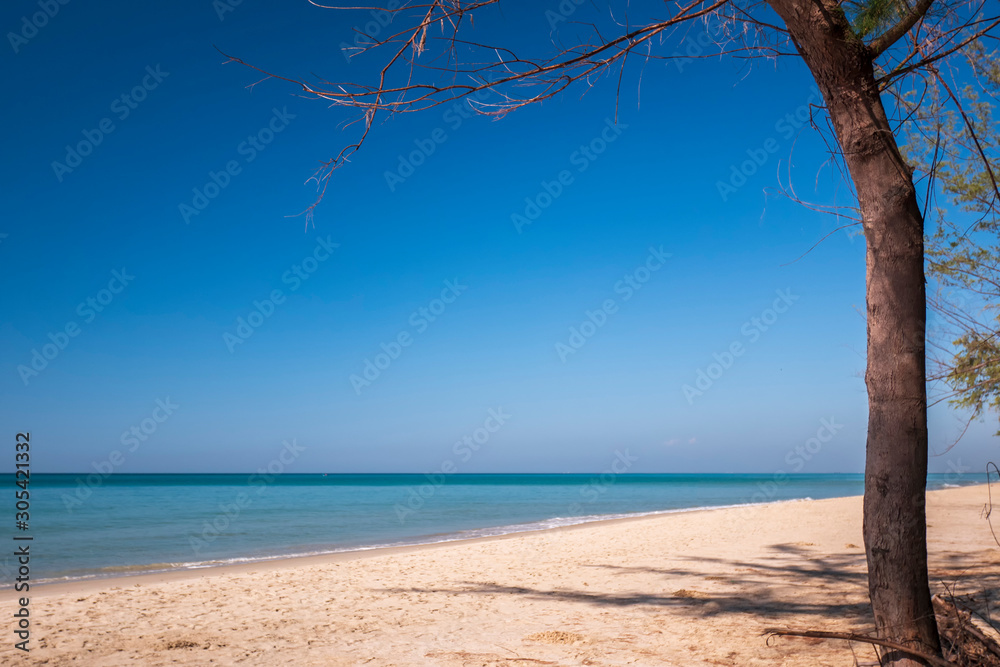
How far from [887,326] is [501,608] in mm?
4822

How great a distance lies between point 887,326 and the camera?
262 cm

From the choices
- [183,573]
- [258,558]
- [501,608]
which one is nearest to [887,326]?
[501,608]

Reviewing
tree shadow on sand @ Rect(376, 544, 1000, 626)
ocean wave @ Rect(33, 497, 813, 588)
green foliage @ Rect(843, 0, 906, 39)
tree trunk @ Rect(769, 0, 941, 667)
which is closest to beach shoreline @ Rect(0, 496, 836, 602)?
ocean wave @ Rect(33, 497, 813, 588)

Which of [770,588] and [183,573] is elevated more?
[770,588]

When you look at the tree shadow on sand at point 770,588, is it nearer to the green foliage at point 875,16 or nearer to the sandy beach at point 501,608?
the sandy beach at point 501,608

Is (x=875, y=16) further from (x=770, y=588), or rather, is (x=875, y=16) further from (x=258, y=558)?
(x=258, y=558)

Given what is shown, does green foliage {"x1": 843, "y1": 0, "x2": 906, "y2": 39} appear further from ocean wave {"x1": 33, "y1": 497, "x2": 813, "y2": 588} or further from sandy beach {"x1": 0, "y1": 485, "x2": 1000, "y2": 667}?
ocean wave {"x1": 33, "y1": 497, "x2": 813, "y2": 588}

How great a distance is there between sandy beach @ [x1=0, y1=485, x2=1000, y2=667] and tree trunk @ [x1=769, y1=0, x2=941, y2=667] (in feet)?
3.59

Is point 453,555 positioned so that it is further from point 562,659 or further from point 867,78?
point 867,78

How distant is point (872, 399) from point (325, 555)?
11.8 metres

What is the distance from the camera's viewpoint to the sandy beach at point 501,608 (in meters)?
4.56

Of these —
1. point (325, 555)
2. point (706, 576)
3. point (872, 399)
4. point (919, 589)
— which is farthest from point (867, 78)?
point (325, 555)

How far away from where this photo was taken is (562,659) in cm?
425

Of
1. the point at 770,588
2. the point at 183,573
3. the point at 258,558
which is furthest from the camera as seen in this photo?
the point at 258,558
